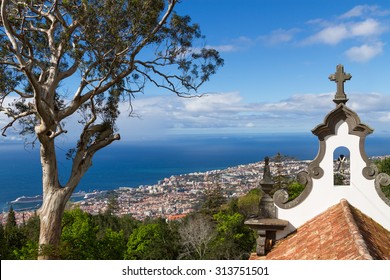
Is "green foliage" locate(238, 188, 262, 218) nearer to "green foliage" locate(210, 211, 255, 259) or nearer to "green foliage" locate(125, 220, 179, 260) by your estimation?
"green foliage" locate(210, 211, 255, 259)

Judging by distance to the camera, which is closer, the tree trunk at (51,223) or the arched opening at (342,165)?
the arched opening at (342,165)

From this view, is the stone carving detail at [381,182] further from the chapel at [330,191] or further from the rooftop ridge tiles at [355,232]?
the rooftop ridge tiles at [355,232]

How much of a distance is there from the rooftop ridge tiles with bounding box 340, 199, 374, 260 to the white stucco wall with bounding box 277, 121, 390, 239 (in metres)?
0.21

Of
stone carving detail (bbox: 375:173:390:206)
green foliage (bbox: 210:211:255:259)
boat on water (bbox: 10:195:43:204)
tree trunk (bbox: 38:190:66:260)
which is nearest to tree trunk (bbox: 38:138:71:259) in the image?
tree trunk (bbox: 38:190:66:260)

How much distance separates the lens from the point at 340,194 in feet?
22.1

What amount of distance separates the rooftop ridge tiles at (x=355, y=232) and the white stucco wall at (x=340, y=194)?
0.68ft

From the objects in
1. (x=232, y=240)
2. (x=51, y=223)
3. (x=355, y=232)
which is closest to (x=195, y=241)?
(x=232, y=240)

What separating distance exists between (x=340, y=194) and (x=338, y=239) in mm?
1542

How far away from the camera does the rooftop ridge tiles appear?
14.4ft

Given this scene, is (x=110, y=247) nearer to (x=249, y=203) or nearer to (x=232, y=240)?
(x=232, y=240)

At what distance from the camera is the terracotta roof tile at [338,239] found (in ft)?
15.5

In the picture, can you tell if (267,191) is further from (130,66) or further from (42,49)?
(42,49)

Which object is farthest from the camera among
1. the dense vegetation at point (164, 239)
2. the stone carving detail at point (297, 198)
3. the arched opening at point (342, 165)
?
the dense vegetation at point (164, 239)

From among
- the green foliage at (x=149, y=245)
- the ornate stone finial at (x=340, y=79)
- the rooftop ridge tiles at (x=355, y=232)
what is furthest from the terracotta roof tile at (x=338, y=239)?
the green foliage at (x=149, y=245)
